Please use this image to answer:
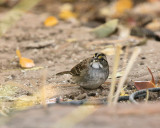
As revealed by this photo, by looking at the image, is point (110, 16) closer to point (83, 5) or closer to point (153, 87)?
point (83, 5)

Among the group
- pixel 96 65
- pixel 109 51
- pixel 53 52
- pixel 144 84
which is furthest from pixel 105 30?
pixel 144 84

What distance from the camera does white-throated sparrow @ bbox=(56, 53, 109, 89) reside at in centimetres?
481

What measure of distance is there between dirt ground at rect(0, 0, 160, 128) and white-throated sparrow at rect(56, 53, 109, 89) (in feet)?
0.36

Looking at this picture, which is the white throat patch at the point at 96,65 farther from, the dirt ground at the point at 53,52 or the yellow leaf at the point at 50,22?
the yellow leaf at the point at 50,22

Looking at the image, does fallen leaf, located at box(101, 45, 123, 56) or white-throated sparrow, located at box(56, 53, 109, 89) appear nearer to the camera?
white-throated sparrow, located at box(56, 53, 109, 89)

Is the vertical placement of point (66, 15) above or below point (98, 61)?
above

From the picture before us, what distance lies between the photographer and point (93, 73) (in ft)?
15.9

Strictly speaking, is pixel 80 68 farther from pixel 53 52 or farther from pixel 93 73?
pixel 53 52

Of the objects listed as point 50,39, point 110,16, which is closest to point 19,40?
point 50,39

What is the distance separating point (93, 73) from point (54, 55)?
6.10ft

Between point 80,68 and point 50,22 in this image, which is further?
point 50,22

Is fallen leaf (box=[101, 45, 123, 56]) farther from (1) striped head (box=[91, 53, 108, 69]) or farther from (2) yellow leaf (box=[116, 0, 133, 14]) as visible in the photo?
(2) yellow leaf (box=[116, 0, 133, 14])

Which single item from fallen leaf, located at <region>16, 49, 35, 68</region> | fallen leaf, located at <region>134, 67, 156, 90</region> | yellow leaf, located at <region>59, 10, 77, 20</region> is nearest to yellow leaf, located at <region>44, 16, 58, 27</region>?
yellow leaf, located at <region>59, 10, 77, 20</region>

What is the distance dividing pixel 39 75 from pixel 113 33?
2.56 meters
